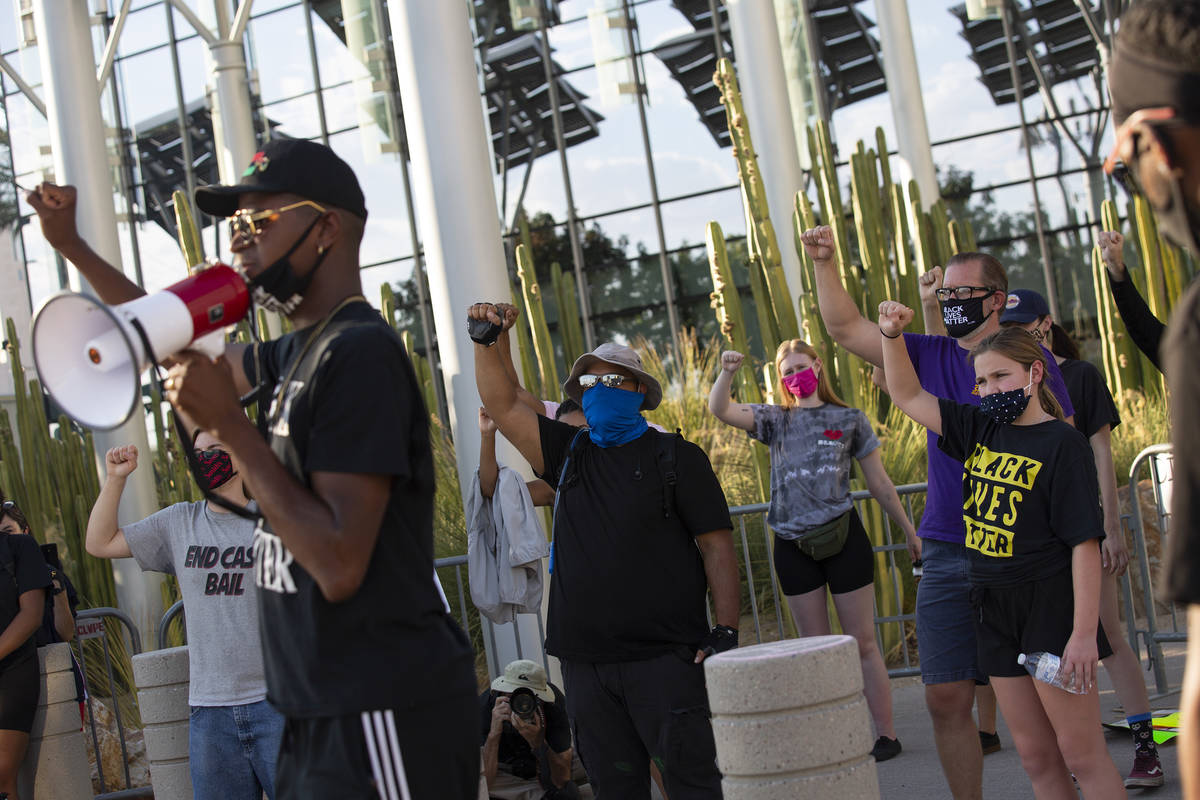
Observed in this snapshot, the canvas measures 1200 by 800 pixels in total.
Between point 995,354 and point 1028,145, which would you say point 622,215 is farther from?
point 995,354

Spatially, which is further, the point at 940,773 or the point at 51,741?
the point at 51,741

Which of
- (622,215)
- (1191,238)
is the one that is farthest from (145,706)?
(622,215)

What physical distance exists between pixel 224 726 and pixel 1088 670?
2675 mm

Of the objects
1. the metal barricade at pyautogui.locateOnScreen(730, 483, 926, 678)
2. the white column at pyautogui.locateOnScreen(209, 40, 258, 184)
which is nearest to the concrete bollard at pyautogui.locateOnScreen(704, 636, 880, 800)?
the metal barricade at pyautogui.locateOnScreen(730, 483, 926, 678)

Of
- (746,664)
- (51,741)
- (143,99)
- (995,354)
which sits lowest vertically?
(51,741)

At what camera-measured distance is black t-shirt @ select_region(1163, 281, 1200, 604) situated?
142cm

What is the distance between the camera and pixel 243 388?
2789mm

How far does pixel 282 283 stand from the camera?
2.38 m

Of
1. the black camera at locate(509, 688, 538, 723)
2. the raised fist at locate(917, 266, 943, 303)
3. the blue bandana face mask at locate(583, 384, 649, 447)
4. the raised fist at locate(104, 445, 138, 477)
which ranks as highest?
the raised fist at locate(917, 266, 943, 303)

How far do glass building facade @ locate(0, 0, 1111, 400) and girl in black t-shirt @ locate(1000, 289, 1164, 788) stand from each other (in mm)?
11810

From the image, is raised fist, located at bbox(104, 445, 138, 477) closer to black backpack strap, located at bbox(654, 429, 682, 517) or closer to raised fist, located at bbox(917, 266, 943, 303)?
black backpack strap, located at bbox(654, 429, 682, 517)

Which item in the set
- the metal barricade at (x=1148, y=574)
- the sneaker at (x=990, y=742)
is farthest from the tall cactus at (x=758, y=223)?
the sneaker at (x=990, y=742)

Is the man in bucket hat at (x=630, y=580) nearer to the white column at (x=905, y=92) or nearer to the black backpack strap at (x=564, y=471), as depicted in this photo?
the black backpack strap at (x=564, y=471)

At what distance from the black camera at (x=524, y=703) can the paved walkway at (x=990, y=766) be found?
1.58 metres
